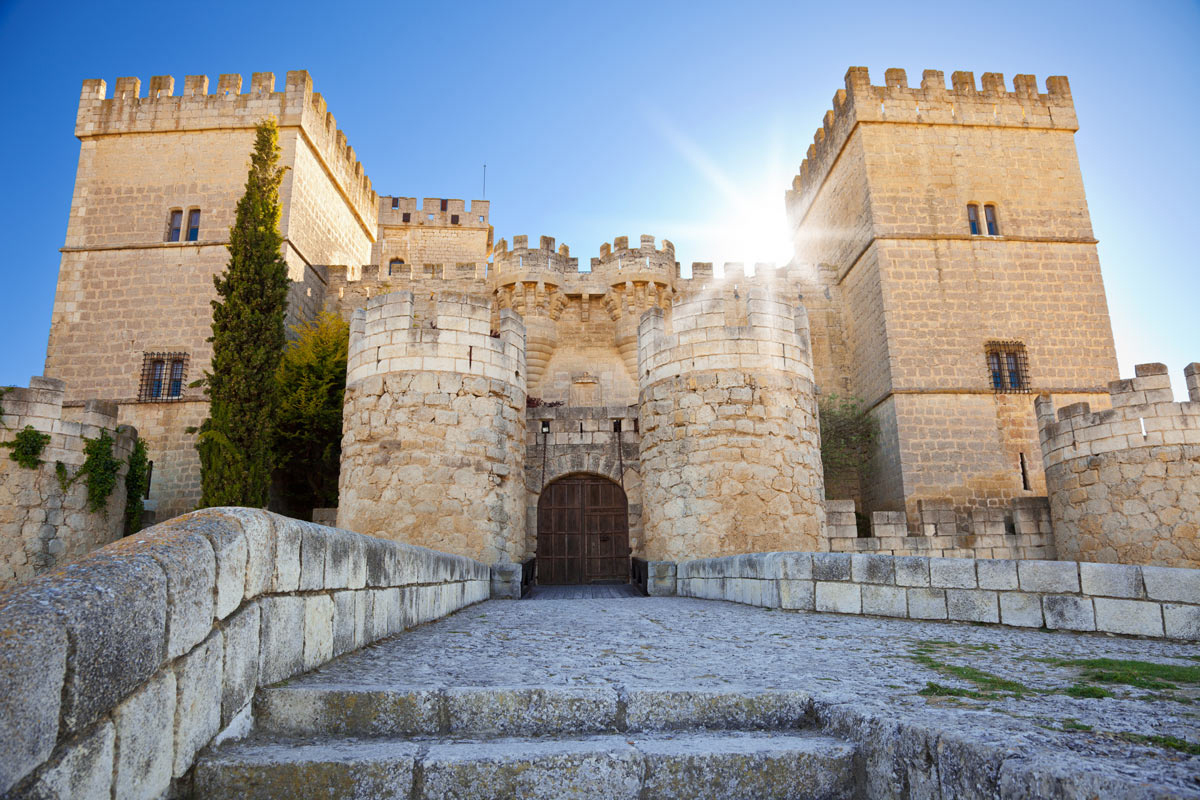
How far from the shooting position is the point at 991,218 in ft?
63.9

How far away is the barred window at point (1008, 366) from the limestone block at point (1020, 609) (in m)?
14.3

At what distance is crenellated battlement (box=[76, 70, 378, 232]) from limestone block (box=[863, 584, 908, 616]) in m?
19.7

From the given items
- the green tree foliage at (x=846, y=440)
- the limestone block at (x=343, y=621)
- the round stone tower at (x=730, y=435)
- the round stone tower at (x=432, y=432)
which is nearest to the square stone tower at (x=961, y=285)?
the green tree foliage at (x=846, y=440)

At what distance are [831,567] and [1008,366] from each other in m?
14.6

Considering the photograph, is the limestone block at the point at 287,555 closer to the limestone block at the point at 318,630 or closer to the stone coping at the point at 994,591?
the limestone block at the point at 318,630

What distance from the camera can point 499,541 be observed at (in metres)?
9.95

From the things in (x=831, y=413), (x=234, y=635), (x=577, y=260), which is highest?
(x=577, y=260)

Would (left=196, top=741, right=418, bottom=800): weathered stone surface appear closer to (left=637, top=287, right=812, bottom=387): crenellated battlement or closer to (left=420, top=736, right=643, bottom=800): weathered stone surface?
(left=420, top=736, right=643, bottom=800): weathered stone surface

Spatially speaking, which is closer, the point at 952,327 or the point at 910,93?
the point at 952,327

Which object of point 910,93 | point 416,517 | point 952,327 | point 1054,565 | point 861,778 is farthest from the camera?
point 910,93

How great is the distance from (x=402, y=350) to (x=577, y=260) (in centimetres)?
1138


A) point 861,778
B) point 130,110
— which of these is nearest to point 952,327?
point 861,778

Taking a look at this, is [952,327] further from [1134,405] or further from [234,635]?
[234,635]

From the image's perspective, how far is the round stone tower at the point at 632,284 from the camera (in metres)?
20.1
